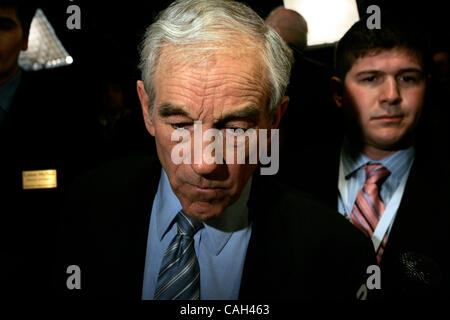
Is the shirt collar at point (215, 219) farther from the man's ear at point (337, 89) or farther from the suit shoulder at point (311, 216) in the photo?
the man's ear at point (337, 89)

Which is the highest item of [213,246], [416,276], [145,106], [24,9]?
[24,9]

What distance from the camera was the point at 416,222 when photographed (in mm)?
832

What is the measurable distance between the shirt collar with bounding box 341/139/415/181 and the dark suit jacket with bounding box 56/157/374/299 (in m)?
0.15

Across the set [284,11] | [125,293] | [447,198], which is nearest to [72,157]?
[125,293]

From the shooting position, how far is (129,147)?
2.84ft

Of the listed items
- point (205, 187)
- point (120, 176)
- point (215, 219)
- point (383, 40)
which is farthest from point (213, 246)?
point (383, 40)

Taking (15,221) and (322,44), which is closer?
(15,221)

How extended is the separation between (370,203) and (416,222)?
0.11m

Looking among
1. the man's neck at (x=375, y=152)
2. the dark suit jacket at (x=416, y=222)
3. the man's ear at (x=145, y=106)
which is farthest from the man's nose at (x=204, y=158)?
the man's neck at (x=375, y=152)

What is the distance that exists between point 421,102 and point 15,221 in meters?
1.04

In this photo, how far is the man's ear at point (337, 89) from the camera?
0.88 m

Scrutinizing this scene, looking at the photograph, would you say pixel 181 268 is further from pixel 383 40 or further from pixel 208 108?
pixel 383 40
